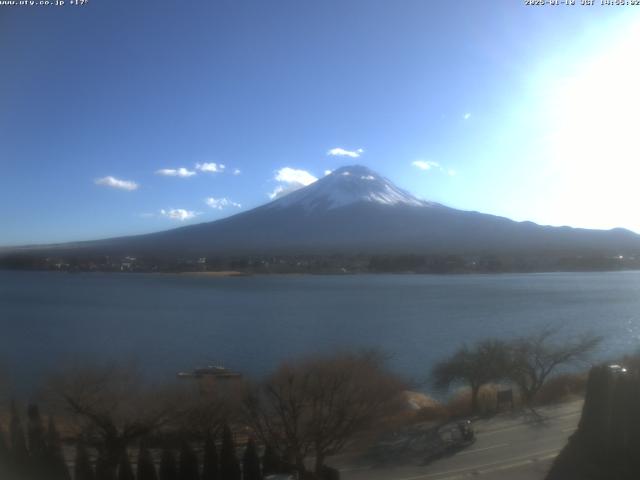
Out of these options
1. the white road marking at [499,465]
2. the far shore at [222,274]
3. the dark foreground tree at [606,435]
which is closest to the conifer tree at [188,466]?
the white road marking at [499,465]

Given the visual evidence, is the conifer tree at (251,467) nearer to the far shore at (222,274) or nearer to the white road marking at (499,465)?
Result: the white road marking at (499,465)

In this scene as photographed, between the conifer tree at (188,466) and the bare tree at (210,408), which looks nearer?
the conifer tree at (188,466)

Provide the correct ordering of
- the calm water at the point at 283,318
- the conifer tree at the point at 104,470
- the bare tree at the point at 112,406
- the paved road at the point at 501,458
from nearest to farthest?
1. the conifer tree at the point at 104,470
2. the paved road at the point at 501,458
3. the bare tree at the point at 112,406
4. the calm water at the point at 283,318

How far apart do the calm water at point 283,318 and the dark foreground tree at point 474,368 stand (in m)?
0.38

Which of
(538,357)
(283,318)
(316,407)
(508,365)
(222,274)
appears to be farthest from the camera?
(222,274)

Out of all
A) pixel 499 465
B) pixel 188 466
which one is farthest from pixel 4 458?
pixel 499 465

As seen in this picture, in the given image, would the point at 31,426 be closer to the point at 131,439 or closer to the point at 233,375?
the point at 131,439

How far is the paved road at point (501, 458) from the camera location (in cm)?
354

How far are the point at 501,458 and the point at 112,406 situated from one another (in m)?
2.73

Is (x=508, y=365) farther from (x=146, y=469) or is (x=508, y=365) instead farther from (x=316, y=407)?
(x=146, y=469)

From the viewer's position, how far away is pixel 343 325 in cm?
1030

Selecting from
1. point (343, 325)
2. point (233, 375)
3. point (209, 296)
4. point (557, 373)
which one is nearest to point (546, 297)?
point (343, 325)

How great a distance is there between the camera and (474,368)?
20.0ft

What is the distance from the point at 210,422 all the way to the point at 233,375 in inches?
49.6
